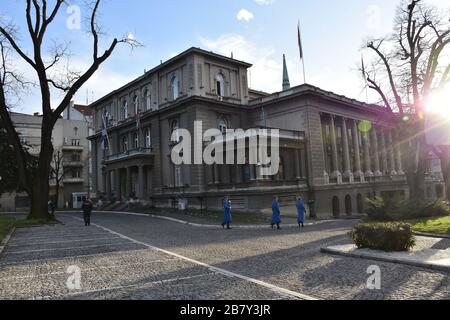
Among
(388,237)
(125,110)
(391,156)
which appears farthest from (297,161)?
(388,237)

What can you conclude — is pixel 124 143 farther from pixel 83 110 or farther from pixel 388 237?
pixel 388 237

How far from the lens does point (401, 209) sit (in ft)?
69.3

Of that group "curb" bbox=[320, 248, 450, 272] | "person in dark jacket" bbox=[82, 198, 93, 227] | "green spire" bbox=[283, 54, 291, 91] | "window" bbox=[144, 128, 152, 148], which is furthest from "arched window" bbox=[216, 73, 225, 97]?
"curb" bbox=[320, 248, 450, 272]

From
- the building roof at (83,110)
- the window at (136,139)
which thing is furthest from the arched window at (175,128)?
the building roof at (83,110)

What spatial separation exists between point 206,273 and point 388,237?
5127mm

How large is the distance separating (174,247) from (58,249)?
396 centimetres


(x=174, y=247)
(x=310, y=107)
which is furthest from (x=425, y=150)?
(x=174, y=247)

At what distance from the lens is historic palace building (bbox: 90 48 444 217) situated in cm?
3644

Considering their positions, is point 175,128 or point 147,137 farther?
point 147,137

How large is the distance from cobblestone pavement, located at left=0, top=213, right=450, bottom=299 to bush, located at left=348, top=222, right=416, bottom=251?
1142mm

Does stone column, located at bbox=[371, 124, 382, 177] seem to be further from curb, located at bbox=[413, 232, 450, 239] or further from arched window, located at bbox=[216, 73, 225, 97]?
curb, located at bbox=[413, 232, 450, 239]

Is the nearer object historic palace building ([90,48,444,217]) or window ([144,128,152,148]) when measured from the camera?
historic palace building ([90,48,444,217])

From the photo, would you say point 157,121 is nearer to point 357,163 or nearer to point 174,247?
point 357,163

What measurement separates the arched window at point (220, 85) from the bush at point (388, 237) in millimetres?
32567
